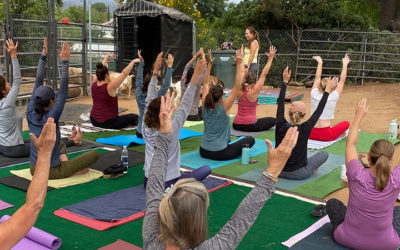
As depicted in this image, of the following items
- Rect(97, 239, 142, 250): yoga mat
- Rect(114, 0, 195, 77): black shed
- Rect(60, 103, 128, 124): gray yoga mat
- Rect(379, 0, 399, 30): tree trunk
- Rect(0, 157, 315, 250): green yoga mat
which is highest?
Rect(379, 0, 399, 30): tree trunk

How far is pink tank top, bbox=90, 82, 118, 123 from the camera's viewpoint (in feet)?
26.4

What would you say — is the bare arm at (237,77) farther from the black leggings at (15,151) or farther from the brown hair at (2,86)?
the brown hair at (2,86)

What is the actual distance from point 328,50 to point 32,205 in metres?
15.1

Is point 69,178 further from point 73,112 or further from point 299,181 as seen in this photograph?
point 73,112

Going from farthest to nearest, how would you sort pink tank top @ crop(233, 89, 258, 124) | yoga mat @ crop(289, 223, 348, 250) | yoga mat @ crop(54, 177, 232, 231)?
1. pink tank top @ crop(233, 89, 258, 124)
2. yoga mat @ crop(54, 177, 232, 231)
3. yoga mat @ crop(289, 223, 348, 250)

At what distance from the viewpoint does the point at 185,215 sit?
71.9 inches

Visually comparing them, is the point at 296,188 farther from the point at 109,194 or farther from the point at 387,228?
the point at 109,194

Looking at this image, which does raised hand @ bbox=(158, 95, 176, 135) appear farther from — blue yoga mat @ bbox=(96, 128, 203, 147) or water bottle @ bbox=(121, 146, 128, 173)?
blue yoga mat @ bbox=(96, 128, 203, 147)

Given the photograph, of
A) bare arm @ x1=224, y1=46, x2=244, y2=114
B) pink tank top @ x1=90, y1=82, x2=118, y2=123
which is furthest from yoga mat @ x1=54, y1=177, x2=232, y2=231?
pink tank top @ x1=90, y1=82, x2=118, y2=123

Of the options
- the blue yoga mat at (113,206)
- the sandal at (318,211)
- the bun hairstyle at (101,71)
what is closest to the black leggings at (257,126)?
the bun hairstyle at (101,71)

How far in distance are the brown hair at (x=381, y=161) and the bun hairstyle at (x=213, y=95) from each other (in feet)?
9.99

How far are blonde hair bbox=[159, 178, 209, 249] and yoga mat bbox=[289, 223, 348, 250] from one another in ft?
7.23

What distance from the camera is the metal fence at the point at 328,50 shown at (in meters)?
15.4

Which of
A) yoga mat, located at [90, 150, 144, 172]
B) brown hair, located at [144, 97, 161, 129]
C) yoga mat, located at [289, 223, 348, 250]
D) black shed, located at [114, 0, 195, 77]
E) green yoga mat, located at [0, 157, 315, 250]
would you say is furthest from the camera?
black shed, located at [114, 0, 195, 77]
